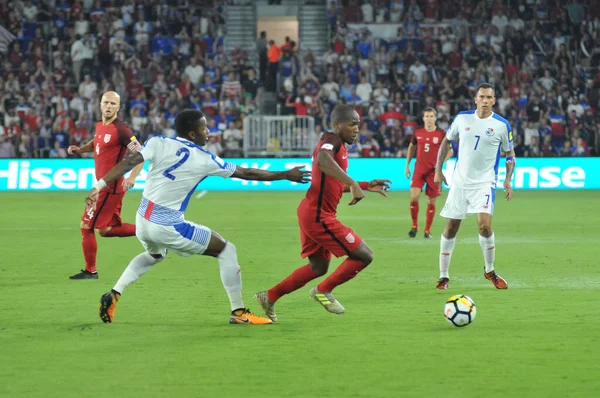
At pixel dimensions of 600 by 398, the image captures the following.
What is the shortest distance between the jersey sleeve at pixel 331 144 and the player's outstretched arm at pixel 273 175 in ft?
1.49

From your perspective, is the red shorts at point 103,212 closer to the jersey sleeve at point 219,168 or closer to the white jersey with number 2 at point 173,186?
the white jersey with number 2 at point 173,186

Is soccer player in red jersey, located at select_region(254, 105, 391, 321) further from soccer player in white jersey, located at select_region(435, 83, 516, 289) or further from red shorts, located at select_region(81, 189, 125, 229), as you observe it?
red shorts, located at select_region(81, 189, 125, 229)

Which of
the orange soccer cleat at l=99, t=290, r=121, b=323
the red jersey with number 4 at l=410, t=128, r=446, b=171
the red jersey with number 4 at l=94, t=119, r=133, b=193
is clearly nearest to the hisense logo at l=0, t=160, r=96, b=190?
the red jersey with number 4 at l=410, t=128, r=446, b=171

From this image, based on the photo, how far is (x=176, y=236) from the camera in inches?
296

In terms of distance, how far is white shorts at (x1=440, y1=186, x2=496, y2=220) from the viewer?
10.1 metres

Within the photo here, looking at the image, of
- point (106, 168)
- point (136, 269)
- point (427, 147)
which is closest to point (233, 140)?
point (427, 147)

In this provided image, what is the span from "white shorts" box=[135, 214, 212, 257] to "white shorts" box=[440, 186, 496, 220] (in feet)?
10.9

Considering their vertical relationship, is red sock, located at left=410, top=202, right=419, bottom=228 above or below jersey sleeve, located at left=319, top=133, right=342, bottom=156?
below

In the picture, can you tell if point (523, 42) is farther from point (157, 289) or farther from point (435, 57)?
point (157, 289)

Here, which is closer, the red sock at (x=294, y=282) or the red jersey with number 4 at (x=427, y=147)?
the red sock at (x=294, y=282)

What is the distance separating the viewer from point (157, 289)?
984 cm

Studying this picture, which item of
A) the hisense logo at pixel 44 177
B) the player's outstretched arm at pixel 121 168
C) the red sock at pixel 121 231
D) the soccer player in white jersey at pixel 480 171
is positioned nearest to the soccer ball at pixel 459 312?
the soccer player in white jersey at pixel 480 171

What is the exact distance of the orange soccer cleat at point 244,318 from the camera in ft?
25.4

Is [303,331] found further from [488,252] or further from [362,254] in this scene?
[488,252]
